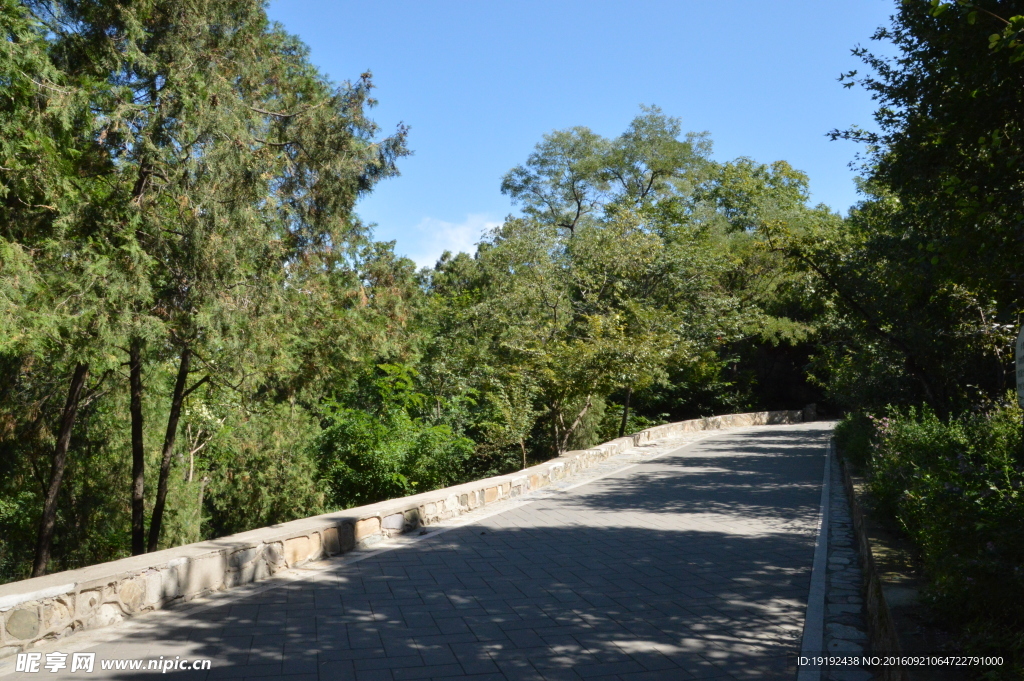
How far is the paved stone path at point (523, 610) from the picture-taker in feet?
14.8

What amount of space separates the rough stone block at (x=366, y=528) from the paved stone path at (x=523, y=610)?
30cm

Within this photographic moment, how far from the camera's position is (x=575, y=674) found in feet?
14.4

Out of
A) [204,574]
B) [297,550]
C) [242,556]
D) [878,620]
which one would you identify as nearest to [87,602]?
[204,574]

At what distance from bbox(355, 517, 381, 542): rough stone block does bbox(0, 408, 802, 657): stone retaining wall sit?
0.01 meters

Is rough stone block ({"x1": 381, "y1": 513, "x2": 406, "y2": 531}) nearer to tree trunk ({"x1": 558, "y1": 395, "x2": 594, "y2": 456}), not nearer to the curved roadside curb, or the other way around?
the curved roadside curb

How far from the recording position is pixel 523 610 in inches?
221

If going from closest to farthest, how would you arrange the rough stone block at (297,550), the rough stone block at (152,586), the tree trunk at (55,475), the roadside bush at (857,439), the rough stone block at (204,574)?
the rough stone block at (152,586)
the rough stone block at (204,574)
the rough stone block at (297,550)
the tree trunk at (55,475)
the roadside bush at (857,439)

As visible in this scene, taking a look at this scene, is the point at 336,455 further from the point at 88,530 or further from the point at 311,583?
the point at 311,583

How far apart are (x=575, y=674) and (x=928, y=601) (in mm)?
2081

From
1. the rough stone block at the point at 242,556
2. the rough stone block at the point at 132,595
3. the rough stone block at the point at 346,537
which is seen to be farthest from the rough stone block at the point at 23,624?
the rough stone block at the point at 346,537

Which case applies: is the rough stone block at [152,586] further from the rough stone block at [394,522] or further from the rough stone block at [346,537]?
the rough stone block at [394,522]

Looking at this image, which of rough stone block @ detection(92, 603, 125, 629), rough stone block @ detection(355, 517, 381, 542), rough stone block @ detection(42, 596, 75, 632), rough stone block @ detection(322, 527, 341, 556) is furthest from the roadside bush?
rough stone block @ detection(42, 596, 75, 632)

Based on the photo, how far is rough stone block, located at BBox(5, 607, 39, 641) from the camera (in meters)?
4.65

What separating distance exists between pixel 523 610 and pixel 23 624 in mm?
3330
